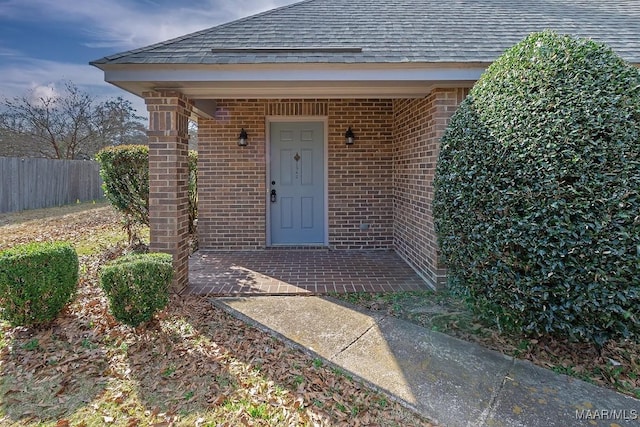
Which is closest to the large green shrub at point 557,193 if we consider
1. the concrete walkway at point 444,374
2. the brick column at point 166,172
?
the concrete walkway at point 444,374

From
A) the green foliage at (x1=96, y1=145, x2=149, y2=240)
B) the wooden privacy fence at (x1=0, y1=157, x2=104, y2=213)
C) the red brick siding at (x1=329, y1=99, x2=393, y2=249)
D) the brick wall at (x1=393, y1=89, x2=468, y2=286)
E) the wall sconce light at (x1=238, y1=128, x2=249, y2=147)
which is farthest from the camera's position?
the wooden privacy fence at (x1=0, y1=157, x2=104, y2=213)

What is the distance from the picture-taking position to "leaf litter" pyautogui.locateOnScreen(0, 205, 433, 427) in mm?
2262

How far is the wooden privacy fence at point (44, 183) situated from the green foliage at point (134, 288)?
36.8ft

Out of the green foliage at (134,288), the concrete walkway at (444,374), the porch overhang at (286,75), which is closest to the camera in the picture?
the concrete walkway at (444,374)

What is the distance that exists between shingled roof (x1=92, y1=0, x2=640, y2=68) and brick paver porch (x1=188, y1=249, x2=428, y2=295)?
2.62 m

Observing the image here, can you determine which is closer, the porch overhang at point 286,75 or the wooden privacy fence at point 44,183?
the porch overhang at point 286,75

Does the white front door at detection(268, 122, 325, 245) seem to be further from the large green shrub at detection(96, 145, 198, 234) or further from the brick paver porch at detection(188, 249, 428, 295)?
the large green shrub at detection(96, 145, 198, 234)

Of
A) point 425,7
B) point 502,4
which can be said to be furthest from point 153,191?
point 502,4

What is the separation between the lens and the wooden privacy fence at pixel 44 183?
1116 cm

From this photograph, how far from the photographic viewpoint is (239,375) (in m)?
2.67

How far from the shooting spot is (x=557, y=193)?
249 cm

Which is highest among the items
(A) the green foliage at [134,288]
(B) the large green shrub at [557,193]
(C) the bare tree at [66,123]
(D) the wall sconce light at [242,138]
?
(C) the bare tree at [66,123]

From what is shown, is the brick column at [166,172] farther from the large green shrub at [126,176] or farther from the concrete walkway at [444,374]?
the large green shrub at [126,176]

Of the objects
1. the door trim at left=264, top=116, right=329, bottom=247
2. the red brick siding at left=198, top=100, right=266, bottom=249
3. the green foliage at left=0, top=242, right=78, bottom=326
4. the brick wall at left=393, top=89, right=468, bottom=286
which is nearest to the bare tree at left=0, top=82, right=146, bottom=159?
the red brick siding at left=198, top=100, right=266, bottom=249
